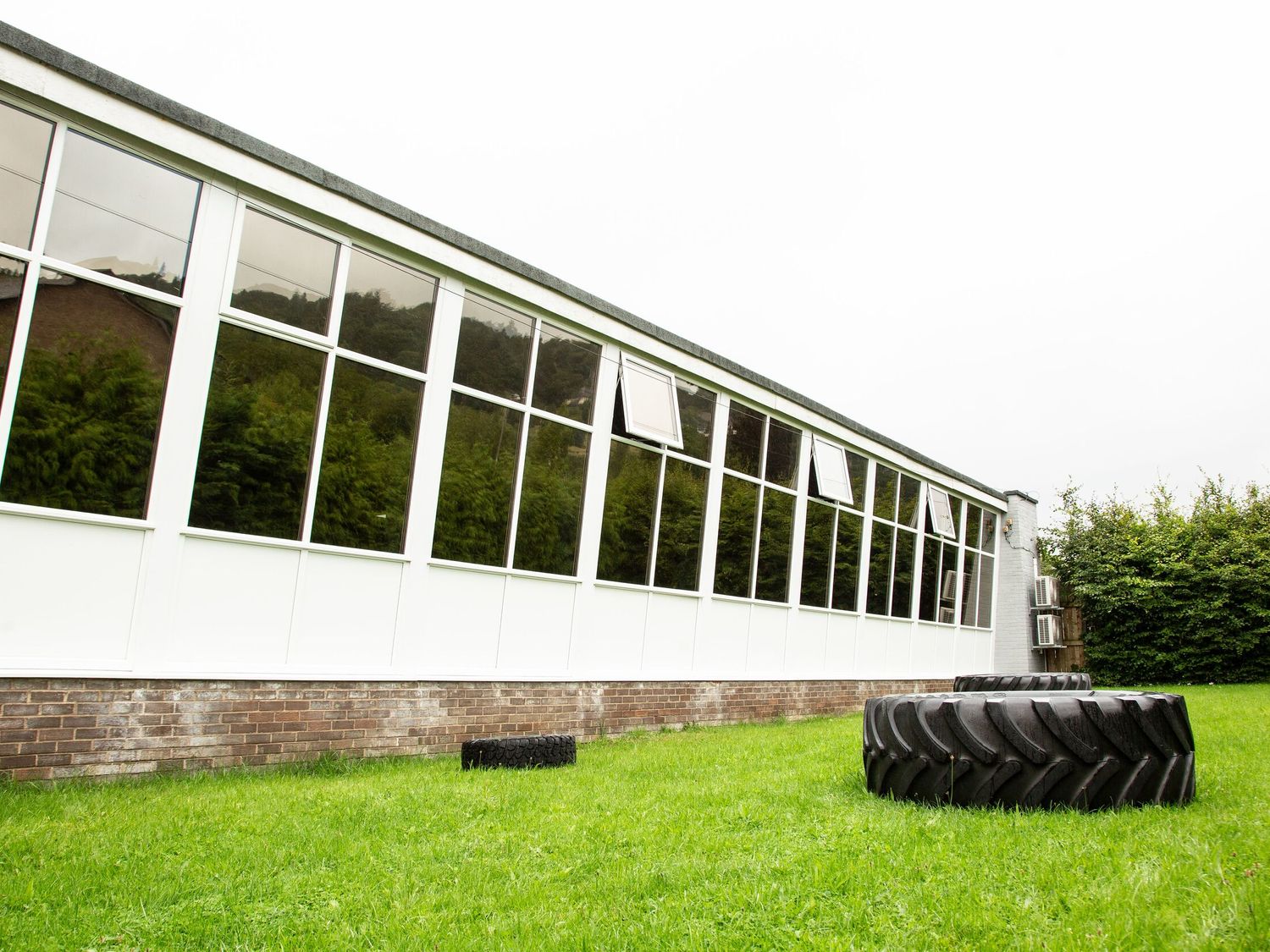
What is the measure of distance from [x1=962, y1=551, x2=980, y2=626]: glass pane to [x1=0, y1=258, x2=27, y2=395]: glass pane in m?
16.3

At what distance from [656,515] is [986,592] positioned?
11114mm

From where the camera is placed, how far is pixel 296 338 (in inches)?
279

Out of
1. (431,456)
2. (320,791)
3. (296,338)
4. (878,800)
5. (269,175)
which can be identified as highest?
(269,175)

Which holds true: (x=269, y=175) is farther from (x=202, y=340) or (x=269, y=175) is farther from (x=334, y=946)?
(x=334, y=946)

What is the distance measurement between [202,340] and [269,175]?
4.84ft

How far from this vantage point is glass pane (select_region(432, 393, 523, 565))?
8141mm

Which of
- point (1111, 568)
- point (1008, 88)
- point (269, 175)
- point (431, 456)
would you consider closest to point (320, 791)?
point (431, 456)

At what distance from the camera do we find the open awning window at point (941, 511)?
16641 millimetres

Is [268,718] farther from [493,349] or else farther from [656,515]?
[656,515]

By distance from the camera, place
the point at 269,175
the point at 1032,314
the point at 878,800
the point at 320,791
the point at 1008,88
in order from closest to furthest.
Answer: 1. the point at 878,800
2. the point at 320,791
3. the point at 269,175
4. the point at 1008,88
5. the point at 1032,314

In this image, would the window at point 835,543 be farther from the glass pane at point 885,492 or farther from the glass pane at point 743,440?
the glass pane at point 743,440

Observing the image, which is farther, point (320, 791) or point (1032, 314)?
point (1032, 314)

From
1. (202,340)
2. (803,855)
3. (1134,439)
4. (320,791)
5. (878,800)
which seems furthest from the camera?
(1134,439)

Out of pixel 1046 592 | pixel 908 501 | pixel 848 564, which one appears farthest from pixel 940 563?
pixel 1046 592
